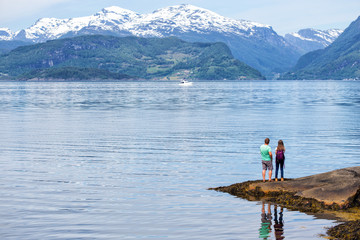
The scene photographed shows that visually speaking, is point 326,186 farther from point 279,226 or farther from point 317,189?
point 279,226

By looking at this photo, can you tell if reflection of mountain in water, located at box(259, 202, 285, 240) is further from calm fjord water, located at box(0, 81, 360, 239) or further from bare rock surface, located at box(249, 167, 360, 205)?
bare rock surface, located at box(249, 167, 360, 205)

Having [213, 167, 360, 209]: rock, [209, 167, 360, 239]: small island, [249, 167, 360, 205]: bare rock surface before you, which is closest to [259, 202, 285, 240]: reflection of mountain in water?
[209, 167, 360, 239]: small island

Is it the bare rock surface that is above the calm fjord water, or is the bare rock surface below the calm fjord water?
above

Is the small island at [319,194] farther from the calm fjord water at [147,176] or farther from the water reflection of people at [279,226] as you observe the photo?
the water reflection of people at [279,226]

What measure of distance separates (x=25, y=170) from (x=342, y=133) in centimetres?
4943

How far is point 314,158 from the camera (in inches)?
1993

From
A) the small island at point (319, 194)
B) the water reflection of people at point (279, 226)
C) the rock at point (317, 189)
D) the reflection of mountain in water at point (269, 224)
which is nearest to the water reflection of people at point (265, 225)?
the reflection of mountain in water at point (269, 224)

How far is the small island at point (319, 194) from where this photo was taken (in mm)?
28625

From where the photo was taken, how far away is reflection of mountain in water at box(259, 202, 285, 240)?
81.6 feet

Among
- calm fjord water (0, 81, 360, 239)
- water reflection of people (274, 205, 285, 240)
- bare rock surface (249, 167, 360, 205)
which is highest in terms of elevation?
bare rock surface (249, 167, 360, 205)

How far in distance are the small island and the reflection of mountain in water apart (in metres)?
1.48

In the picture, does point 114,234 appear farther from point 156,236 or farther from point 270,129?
point 270,129

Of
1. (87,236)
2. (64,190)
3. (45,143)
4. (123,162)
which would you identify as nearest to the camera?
(87,236)

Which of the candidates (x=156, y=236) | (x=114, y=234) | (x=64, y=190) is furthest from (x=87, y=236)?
(x=64, y=190)
